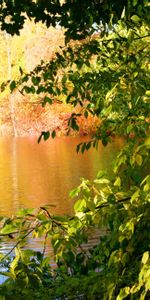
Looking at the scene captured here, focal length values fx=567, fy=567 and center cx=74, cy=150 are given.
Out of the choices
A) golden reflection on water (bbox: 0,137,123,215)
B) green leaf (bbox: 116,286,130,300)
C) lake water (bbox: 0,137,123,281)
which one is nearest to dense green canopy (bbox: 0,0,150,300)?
green leaf (bbox: 116,286,130,300)

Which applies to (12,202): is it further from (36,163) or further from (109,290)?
(109,290)

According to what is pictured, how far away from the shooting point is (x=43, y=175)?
19.7 m

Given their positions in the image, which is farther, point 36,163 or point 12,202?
point 36,163

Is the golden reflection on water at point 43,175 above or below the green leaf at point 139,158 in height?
below

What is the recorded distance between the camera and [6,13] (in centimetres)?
457

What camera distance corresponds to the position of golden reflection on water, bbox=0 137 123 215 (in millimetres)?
14320

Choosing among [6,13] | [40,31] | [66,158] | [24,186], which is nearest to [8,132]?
[40,31]

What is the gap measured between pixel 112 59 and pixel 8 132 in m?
46.3

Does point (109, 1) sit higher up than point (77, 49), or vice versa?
point (109, 1)

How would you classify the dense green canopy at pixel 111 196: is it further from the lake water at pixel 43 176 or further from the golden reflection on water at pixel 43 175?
the golden reflection on water at pixel 43 175

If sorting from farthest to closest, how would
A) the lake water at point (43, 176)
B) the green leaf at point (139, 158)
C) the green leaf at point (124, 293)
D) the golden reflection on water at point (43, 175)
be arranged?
the golden reflection on water at point (43, 175) < the lake water at point (43, 176) < the green leaf at point (124, 293) < the green leaf at point (139, 158)

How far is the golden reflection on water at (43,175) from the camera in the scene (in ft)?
47.0

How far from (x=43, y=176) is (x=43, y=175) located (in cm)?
28

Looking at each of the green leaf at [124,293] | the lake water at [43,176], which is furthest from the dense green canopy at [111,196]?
the lake water at [43,176]
